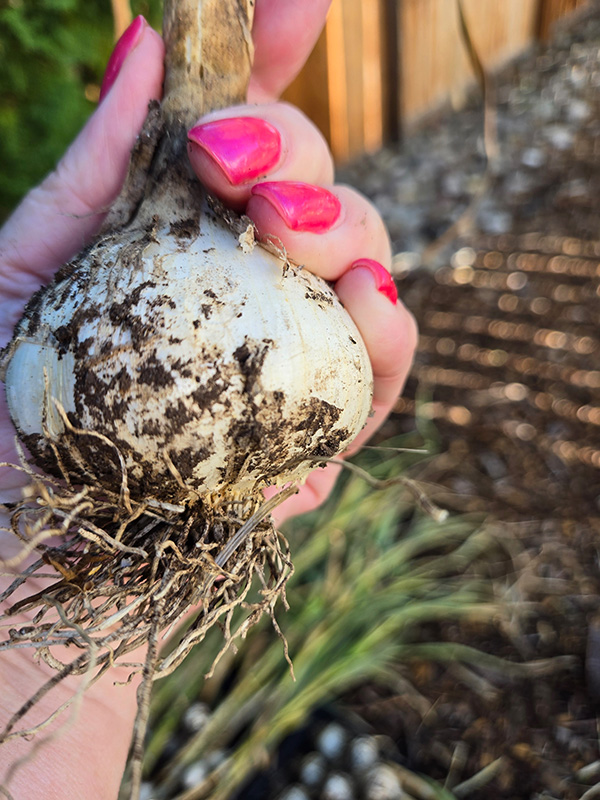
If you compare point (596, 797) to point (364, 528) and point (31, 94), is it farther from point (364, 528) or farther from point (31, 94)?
point (31, 94)

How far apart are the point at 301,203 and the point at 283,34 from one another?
416 millimetres

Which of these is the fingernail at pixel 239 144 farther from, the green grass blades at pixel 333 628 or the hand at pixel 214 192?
the green grass blades at pixel 333 628

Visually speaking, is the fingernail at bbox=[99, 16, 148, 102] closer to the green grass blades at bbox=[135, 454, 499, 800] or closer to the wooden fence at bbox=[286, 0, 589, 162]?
the green grass blades at bbox=[135, 454, 499, 800]

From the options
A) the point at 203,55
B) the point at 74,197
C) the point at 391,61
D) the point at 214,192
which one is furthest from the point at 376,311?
the point at 391,61

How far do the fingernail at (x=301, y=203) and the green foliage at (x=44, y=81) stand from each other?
1.36m

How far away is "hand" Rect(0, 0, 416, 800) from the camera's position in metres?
0.95

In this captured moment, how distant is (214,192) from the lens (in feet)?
3.15

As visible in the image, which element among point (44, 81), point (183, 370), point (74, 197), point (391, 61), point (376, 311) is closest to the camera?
point (183, 370)

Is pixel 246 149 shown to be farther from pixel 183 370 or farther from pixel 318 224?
pixel 183 370

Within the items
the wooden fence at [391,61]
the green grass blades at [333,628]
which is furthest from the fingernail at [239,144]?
the wooden fence at [391,61]

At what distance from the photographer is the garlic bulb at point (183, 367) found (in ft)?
2.66

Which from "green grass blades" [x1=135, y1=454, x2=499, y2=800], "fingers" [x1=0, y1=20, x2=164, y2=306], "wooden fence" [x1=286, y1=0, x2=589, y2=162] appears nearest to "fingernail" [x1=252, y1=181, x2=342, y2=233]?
"fingers" [x1=0, y1=20, x2=164, y2=306]

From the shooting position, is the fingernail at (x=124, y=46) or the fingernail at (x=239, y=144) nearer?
the fingernail at (x=239, y=144)

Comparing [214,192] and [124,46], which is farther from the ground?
[124,46]
